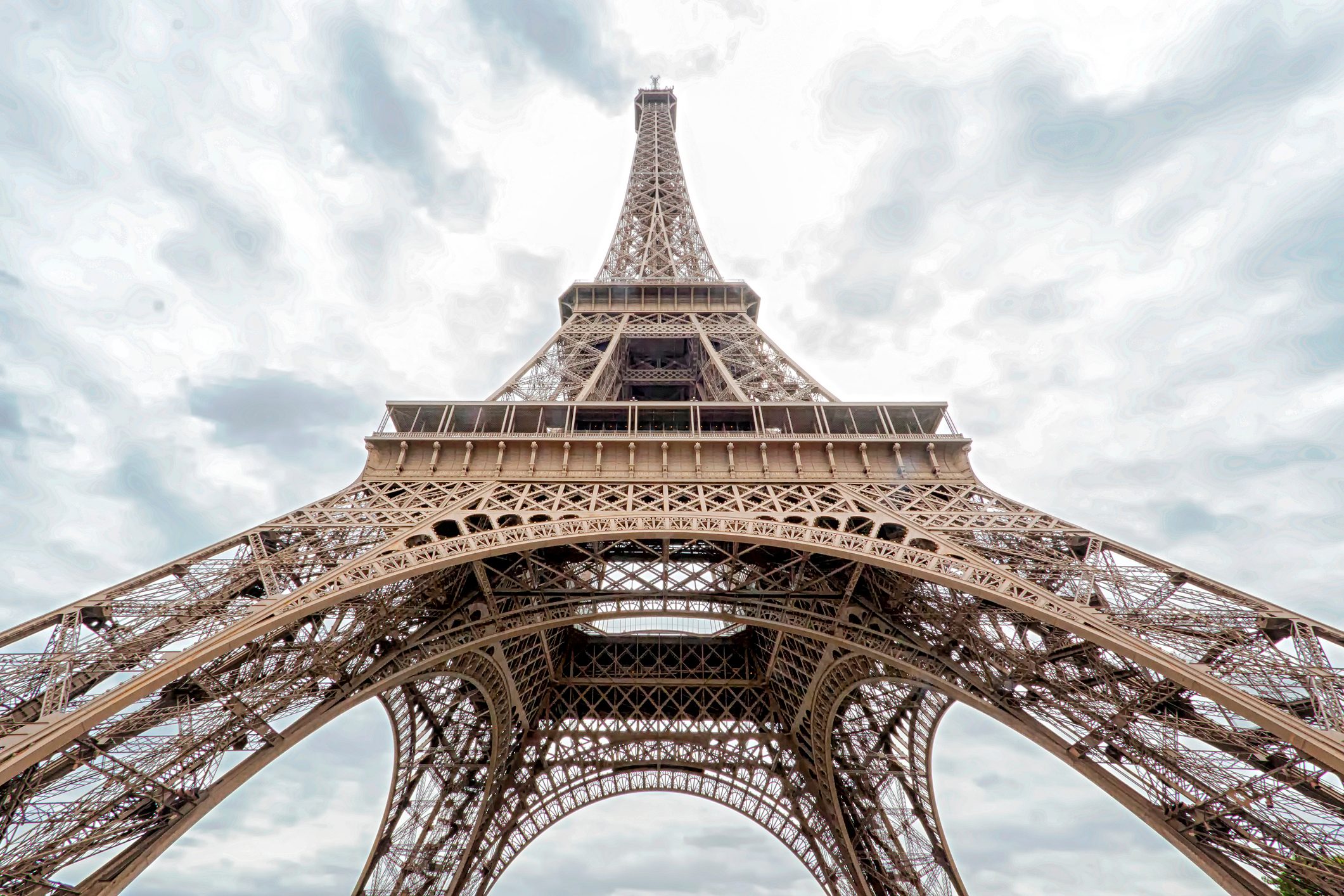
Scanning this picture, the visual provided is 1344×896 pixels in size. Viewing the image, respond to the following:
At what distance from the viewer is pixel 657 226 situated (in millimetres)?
28047

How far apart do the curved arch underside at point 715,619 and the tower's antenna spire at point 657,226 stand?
13.4 m

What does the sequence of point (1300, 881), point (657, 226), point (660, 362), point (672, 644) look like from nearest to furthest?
point (1300, 881)
point (672, 644)
point (660, 362)
point (657, 226)

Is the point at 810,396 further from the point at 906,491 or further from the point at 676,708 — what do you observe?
the point at 676,708

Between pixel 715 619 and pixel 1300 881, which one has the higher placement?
pixel 715 619

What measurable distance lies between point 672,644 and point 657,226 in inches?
722

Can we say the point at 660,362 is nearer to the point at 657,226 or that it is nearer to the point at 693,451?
the point at 657,226

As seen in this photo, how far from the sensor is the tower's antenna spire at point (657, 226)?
84.0ft

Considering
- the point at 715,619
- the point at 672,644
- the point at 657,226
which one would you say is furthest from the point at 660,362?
the point at 715,619

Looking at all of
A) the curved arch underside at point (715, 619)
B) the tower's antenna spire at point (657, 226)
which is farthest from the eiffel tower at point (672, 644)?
the tower's antenna spire at point (657, 226)

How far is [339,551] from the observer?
454 inches

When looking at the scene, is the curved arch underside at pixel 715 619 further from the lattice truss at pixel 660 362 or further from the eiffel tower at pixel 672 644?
the lattice truss at pixel 660 362

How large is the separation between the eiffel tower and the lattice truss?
15 centimetres

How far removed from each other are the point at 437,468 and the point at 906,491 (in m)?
10.1

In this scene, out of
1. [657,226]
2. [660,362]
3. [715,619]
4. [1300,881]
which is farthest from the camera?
[657,226]
